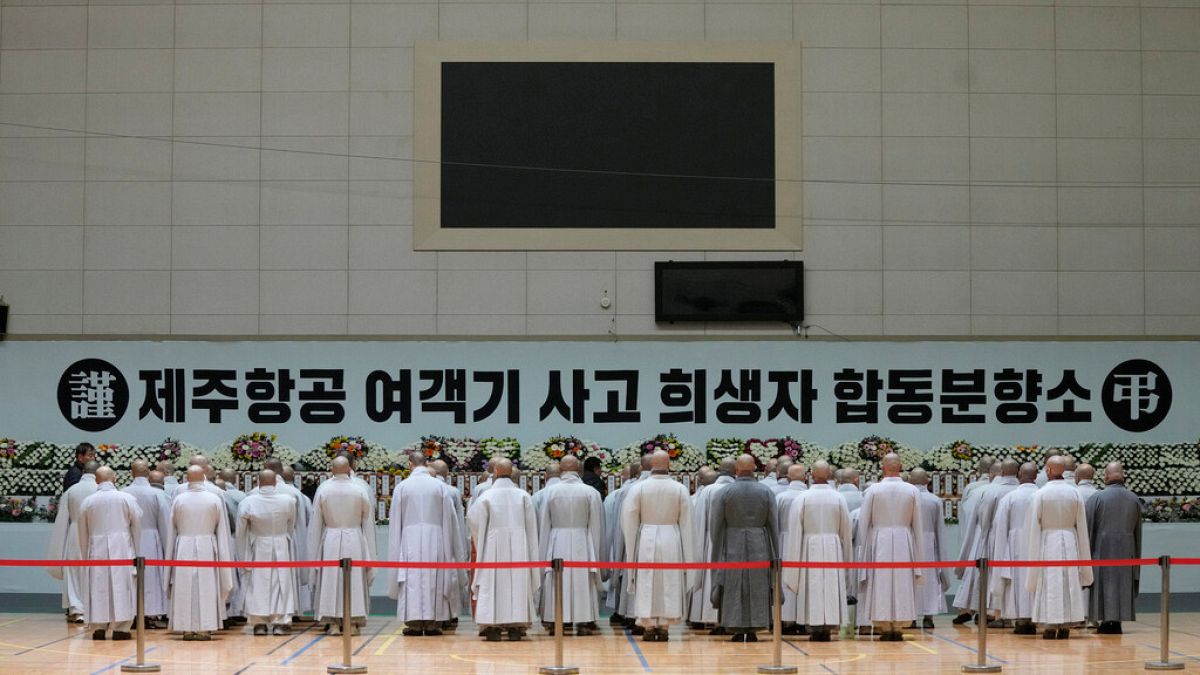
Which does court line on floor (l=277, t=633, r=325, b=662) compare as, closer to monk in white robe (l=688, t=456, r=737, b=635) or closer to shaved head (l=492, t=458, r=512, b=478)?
shaved head (l=492, t=458, r=512, b=478)

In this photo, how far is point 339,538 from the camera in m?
15.6

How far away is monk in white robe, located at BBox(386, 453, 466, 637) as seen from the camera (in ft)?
50.6

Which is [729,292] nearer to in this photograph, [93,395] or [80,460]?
[80,460]

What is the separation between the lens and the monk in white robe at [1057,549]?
15078 mm

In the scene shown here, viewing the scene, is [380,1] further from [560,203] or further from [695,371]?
[695,371]

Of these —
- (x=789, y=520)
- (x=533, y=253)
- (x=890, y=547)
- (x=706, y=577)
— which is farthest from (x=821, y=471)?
(x=533, y=253)

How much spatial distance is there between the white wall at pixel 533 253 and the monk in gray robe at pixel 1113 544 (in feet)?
20.1

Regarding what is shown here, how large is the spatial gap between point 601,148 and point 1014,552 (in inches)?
344

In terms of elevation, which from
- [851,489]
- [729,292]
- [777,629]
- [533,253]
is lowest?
[777,629]

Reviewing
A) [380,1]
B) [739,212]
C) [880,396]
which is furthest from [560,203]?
[880,396]

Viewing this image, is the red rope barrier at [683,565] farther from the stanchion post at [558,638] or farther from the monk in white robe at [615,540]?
Answer: the monk in white robe at [615,540]

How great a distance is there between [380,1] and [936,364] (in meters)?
9.71

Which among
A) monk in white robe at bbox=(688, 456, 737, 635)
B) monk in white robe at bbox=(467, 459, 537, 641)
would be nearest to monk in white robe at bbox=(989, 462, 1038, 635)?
monk in white robe at bbox=(688, 456, 737, 635)

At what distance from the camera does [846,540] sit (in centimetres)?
1516
